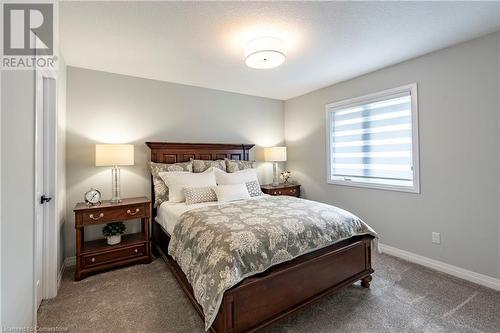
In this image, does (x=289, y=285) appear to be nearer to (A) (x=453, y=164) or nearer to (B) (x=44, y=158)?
(A) (x=453, y=164)

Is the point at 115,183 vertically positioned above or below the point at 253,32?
below

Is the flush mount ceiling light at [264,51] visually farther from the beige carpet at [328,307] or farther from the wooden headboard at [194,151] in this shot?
the beige carpet at [328,307]

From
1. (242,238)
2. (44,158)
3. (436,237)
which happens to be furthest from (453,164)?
(44,158)

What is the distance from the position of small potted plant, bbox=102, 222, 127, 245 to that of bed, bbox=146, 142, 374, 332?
53 cm

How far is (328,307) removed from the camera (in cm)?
201

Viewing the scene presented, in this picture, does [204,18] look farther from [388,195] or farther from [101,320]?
[388,195]

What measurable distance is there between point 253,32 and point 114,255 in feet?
9.46

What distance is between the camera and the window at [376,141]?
2.94 m

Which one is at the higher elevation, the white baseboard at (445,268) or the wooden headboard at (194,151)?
the wooden headboard at (194,151)

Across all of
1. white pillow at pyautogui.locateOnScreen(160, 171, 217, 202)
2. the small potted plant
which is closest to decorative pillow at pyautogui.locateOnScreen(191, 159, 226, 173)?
white pillow at pyautogui.locateOnScreen(160, 171, 217, 202)

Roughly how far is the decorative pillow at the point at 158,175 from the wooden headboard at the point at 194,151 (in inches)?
7.9

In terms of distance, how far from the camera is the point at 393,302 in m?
2.05

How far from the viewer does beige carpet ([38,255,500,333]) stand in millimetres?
1775

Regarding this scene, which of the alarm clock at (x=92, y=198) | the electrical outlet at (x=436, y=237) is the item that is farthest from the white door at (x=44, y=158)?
the electrical outlet at (x=436, y=237)
